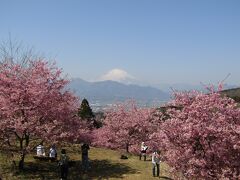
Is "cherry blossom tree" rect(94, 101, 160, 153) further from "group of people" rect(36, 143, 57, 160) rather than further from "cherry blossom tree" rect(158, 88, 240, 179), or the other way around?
"cherry blossom tree" rect(158, 88, 240, 179)

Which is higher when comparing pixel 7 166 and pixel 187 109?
pixel 187 109

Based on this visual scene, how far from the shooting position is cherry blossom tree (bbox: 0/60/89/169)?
98.3 feet

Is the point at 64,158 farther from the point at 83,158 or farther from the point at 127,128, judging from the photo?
the point at 127,128

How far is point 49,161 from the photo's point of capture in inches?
1368

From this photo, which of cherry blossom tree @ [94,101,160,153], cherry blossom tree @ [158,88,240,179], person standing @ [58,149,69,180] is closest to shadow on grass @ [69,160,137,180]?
person standing @ [58,149,69,180]

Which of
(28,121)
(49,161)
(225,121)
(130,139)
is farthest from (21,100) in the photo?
(130,139)

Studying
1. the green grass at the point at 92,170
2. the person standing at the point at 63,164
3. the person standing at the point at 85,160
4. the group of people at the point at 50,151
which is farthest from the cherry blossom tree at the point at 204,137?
the group of people at the point at 50,151

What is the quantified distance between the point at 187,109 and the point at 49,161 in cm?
1870

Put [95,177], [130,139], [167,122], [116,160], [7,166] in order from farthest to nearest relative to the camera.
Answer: [130,139]
[116,160]
[7,166]
[95,177]
[167,122]

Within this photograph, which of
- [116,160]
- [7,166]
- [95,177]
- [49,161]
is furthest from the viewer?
[116,160]

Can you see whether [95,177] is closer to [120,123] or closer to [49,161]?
[49,161]

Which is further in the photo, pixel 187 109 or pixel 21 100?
pixel 21 100

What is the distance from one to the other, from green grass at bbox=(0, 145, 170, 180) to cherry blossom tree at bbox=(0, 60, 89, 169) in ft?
4.72

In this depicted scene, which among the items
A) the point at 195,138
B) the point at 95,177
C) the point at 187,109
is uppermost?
the point at 187,109
